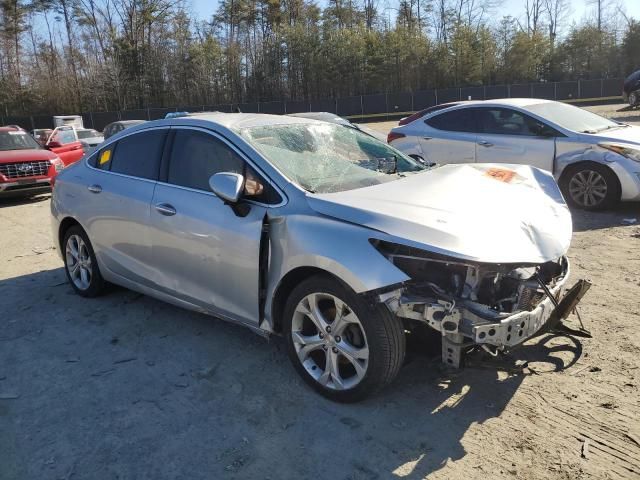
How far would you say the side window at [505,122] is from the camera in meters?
8.33

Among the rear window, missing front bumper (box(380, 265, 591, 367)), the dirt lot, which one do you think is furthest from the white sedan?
the rear window

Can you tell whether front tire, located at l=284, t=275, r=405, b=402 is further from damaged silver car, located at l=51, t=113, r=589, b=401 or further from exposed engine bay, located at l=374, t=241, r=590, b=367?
exposed engine bay, located at l=374, t=241, r=590, b=367

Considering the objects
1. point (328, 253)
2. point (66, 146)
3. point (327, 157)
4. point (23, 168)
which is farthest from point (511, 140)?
point (66, 146)

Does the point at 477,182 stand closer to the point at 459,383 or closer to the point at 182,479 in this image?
the point at 459,383

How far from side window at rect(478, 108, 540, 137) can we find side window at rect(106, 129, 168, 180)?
5.75 meters

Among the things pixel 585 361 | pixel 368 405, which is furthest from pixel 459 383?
pixel 585 361

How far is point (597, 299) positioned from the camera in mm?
4832

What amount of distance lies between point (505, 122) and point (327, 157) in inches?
210

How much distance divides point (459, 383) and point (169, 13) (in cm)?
5656

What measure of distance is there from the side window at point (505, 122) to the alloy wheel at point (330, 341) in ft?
19.8

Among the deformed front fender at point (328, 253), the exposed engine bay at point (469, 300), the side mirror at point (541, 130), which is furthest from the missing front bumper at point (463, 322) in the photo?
the side mirror at point (541, 130)

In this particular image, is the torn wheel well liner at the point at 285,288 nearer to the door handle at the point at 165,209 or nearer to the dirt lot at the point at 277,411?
the dirt lot at the point at 277,411

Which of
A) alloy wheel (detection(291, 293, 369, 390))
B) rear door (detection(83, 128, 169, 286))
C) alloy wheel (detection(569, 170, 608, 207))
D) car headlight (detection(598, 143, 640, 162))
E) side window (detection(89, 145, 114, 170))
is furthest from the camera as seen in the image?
alloy wheel (detection(569, 170, 608, 207))

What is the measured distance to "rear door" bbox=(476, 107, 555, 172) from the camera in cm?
812
